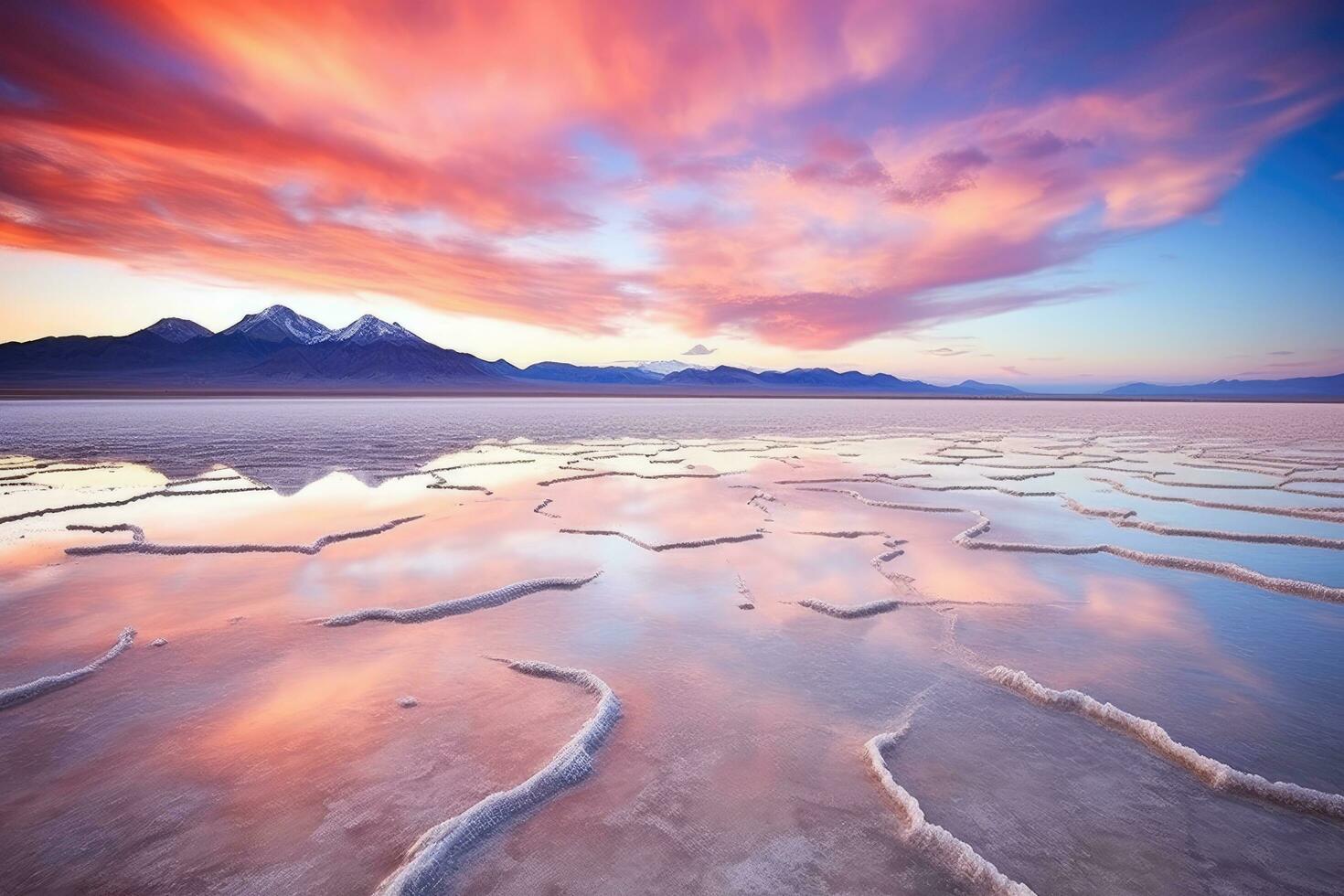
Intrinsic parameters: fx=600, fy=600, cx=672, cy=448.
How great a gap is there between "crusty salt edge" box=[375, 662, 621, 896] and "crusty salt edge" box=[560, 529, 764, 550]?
2939mm

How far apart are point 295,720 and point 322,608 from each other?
155 cm

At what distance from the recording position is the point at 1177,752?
2449 millimetres

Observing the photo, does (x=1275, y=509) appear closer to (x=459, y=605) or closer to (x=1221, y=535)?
(x=1221, y=535)

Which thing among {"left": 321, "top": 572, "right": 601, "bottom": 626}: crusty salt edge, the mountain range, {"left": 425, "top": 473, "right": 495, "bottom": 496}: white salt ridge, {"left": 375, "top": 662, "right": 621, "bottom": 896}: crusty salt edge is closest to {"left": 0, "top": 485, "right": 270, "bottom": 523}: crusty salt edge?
{"left": 425, "top": 473, "right": 495, "bottom": 496}: white salt ridge

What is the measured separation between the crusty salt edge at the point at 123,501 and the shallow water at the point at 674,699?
0.44 ft

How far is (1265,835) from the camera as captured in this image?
2014mm

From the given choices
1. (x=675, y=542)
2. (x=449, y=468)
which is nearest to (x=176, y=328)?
(x=449, y=468)

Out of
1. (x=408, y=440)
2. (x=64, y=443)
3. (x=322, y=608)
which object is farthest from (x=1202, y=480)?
(x=64, y=443)

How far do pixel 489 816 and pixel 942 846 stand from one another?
5.00ft

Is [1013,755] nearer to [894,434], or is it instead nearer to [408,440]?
[408,440]

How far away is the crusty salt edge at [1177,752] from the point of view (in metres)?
2.16

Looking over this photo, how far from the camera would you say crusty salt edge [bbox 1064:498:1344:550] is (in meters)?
5.74

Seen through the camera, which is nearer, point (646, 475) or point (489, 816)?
point (489, 816)

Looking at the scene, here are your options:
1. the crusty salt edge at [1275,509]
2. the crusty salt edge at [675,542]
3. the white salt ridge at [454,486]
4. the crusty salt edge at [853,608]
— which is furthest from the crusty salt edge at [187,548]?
the crusty salt edge at [1275,509]
